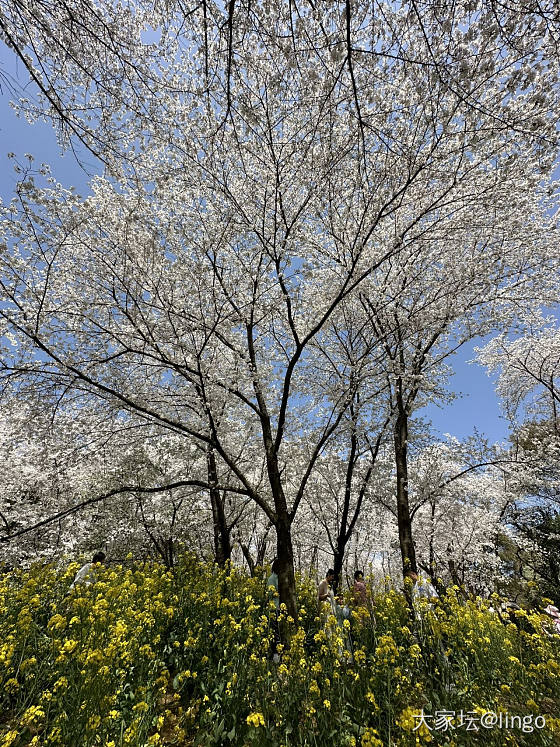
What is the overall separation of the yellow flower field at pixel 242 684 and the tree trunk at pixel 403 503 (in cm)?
232

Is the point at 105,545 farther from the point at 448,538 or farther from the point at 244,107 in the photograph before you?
the point at 448,538

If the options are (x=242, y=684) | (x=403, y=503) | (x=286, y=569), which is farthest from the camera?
(x=403, y=503)

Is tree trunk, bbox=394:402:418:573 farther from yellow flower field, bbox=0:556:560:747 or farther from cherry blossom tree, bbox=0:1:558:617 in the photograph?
yellow flower field, bbox=0:556:560:747

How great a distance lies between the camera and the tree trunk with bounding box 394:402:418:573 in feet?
24.6

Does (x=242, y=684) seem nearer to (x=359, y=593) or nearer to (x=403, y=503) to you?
(x=359, y=593)

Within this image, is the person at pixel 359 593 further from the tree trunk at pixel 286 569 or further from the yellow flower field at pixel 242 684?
the tree trunk at pixel 286 569

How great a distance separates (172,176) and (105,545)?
13105mm

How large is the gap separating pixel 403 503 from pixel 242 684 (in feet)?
18.7

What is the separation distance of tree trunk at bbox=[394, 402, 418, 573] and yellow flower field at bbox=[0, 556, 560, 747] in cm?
232

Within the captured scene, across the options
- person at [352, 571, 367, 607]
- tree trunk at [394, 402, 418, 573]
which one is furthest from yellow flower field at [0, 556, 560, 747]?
tree trunk at [394, 402, 418, 573]

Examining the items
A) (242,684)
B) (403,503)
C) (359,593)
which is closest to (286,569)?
(359,593)

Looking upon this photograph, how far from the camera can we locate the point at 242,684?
3.30m

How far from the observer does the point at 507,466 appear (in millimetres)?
9250

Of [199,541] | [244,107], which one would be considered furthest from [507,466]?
[199,541]
